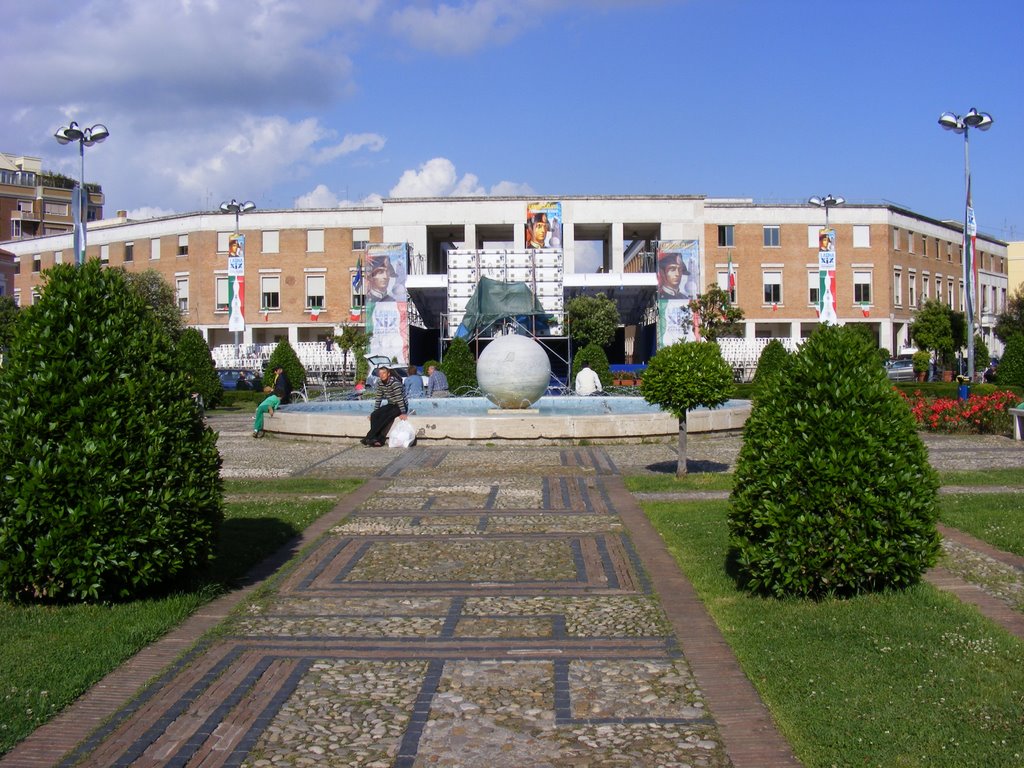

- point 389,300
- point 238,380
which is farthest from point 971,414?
point 389,300

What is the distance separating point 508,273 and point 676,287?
10.5 metres

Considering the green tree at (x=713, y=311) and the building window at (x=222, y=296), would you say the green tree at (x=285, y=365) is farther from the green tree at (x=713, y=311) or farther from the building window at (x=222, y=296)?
the building window at (x=222, y=296)

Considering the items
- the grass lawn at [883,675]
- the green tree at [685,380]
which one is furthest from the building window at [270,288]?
the grass lawn at [883,675]

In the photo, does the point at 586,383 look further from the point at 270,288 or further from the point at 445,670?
the point at 270,288

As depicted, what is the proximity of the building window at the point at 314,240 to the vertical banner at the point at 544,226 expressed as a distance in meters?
12.8

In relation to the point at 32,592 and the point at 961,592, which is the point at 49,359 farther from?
the point at 961,592

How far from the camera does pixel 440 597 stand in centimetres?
654

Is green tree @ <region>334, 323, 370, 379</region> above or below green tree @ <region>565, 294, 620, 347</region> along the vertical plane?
below

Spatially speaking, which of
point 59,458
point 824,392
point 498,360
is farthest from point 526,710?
point 498,360

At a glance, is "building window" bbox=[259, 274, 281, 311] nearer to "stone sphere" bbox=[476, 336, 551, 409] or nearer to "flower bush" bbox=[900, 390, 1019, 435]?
"stone sphere" bbox=[476, 336, 551, 409]

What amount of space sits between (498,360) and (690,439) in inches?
180

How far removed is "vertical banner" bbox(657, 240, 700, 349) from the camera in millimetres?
46094

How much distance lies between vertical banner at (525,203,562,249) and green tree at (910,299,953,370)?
18.9 meters

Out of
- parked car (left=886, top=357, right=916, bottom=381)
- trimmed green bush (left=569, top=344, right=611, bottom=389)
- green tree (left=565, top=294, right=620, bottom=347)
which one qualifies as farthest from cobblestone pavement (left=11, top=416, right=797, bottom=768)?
parked car (left=886, top=357, right=916, bottom=381)
